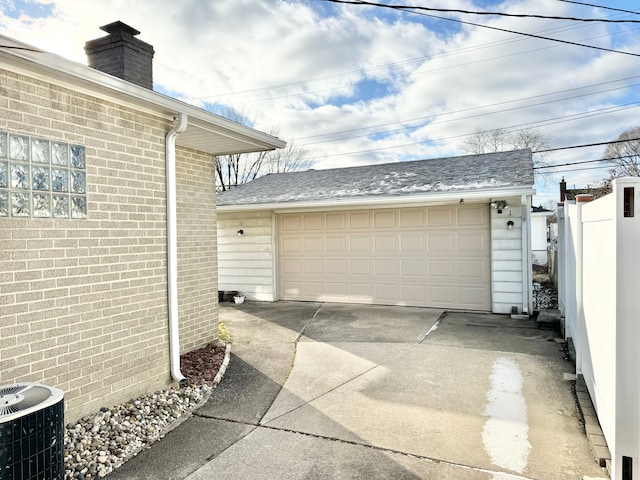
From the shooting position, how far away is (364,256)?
9.49 meters

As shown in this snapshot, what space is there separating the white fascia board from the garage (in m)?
0.02

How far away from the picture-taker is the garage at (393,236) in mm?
8102

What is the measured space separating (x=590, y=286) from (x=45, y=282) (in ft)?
15.1

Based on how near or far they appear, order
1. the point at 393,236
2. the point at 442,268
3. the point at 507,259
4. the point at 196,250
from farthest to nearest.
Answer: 1. the point at 393,236
2. the point at 442,268
3. the point at 507,259
4. the point at 196,250

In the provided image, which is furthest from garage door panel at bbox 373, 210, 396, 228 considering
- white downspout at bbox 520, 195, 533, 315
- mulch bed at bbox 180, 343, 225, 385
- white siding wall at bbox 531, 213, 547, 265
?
white siding wall at bbox 531, 213, 547, 265

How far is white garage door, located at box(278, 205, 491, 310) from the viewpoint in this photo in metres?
8.54

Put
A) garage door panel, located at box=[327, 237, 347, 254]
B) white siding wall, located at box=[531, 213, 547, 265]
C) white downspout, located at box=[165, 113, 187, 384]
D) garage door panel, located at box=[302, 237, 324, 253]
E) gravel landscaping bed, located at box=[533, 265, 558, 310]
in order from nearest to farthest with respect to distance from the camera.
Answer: white downspout, located at box=[165, 113, 187, 384]
gravel landscaping bed, located at box=[533, 265, 558, 310]
garage door panel, located at box=[327, 237, 347, 254]
garage door panel, located at box=[302, 237, 324, 253]
white siding wall, located at box=[531, 213, 547, 265]

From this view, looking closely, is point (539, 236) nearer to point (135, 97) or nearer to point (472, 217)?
point (472, 217)

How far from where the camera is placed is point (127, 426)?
3.61m

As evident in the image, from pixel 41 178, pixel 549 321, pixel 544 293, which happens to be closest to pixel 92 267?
pixel 41 178

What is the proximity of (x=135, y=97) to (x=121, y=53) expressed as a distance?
224 centimetres

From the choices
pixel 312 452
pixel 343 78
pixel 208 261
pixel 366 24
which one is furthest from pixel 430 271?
pixel 343 78

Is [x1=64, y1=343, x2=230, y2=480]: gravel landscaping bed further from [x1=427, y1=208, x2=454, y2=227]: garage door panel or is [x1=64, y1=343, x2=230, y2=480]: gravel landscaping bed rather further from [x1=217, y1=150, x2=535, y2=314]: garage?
[x1=427, y1=208, x2=454, y2=227]: garage door panel

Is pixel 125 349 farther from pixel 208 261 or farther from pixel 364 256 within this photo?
pixel 364 256
